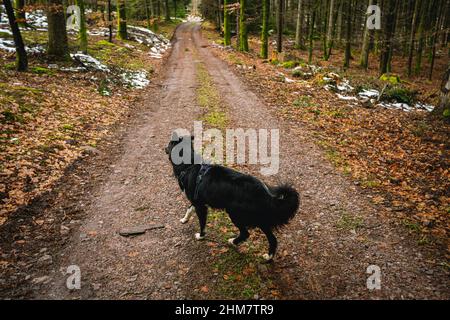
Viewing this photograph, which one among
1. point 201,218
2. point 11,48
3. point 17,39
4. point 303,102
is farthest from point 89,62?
point 201,218

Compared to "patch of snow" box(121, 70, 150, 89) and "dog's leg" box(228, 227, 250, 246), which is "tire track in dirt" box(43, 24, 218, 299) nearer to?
"dog's leg" box(228, 227, 250, 246)

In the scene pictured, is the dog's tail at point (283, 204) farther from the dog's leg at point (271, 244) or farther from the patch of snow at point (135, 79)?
the patch of snow at point (135, 79)

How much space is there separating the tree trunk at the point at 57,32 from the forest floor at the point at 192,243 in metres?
9.80

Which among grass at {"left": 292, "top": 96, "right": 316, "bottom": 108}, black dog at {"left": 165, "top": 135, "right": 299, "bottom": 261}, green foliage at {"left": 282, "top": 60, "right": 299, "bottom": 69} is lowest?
black dog at {"left": 165, "top": 135, "right": 299, "bottom": 261}

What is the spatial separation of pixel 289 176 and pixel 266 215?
11.5ft

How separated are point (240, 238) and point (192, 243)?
947 millimetres

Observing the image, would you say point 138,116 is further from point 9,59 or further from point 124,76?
point 9,59

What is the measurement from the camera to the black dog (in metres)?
4.22

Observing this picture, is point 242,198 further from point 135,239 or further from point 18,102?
point 18,102

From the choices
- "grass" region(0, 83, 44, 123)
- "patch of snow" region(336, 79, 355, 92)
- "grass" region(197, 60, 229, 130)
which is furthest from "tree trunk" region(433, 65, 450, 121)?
"grass" region(0, 83, 44, 123)

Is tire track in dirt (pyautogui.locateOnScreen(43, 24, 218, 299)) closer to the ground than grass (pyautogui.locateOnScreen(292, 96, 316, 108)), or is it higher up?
closer to the ground

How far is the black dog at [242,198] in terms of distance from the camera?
4.22 meters

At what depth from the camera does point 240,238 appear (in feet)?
16.1

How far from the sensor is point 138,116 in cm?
1220
